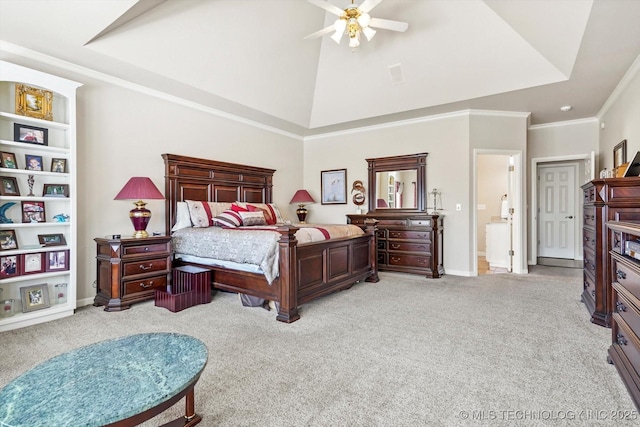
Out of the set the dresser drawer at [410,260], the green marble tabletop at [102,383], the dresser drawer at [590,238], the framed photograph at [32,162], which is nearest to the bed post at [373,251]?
the dresser drawer at [410,260]

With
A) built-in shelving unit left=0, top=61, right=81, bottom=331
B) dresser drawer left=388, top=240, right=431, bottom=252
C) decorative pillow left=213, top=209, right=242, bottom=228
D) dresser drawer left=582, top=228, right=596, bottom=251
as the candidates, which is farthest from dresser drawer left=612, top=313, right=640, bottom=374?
built-in shelving unit left=0, top=61, right=81, bottom=331

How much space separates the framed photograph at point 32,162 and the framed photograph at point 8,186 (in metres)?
0.18

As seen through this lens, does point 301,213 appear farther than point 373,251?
Yes

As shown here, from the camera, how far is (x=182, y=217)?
4.40m

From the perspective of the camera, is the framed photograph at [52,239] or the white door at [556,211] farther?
the white door at [556,211]

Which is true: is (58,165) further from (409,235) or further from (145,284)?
(409,235)

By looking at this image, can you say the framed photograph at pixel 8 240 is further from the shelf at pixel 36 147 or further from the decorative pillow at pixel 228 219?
the decorative pillow at pixel 228 219

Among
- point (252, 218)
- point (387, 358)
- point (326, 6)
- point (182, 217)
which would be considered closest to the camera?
point (387, 358)

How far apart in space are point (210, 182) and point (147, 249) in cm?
163

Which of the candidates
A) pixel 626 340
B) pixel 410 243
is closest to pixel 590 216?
pixel 626 340

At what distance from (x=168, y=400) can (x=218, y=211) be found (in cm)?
369

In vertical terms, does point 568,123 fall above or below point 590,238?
above

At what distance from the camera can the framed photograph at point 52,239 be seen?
3285 millimetres

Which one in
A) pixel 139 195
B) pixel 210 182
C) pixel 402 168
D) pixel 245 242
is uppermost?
pixel 402 168
